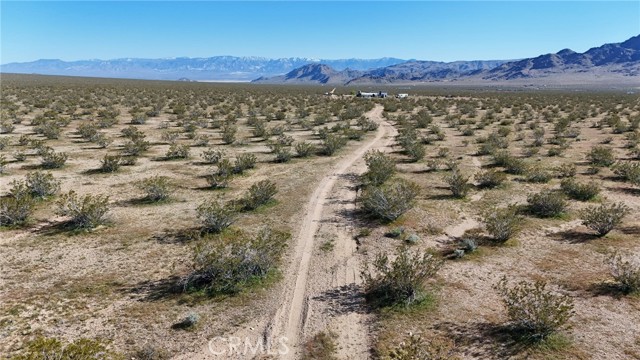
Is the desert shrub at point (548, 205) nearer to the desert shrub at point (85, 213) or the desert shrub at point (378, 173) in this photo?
the desert shrub at point (378, 173)

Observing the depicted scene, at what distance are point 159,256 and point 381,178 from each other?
431 inches

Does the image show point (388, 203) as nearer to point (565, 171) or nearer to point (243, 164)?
point (243, 164)

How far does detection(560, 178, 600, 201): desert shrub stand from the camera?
16828 mm

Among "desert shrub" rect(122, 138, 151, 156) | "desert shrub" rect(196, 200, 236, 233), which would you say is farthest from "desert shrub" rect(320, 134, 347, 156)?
"desert shrub" rect(196, 200, 236, 233)

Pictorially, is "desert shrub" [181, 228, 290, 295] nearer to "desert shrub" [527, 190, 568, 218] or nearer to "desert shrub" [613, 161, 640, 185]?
"desert shrub" [527, 190, 568, 218]

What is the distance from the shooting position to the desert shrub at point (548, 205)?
15.0m

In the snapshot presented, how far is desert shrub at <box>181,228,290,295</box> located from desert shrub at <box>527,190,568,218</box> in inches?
410

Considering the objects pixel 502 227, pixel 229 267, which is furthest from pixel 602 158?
pixel 229 267

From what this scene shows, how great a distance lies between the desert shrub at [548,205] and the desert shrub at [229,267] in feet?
34.2

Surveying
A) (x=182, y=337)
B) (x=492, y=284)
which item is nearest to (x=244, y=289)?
(x=182, y=337)

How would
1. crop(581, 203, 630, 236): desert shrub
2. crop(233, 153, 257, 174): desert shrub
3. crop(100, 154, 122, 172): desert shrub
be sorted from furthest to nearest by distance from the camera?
1. crop(233, 153, 257, 174): desert shrub
2. crop(100, 154, 122, 172): desert shrub
3. crop(581, 203, 630, 236): desert shrub

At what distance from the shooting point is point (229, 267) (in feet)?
33.3

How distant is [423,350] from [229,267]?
516 centimetres

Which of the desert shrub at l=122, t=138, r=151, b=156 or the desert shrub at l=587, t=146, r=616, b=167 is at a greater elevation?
the desert shrub at l=122, t=138, r=151, b=156
